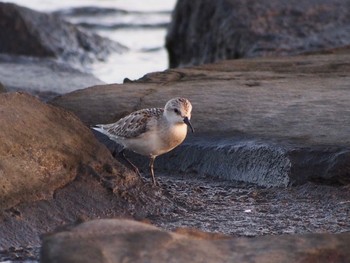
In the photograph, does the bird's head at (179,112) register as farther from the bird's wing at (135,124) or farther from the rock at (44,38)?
the rock at (44,38)

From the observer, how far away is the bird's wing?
733 cm

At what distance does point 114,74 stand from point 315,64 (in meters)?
5.05

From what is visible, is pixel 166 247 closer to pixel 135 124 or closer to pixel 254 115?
pixel 135 124

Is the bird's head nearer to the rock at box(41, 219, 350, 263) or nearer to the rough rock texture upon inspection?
the rough rock texture

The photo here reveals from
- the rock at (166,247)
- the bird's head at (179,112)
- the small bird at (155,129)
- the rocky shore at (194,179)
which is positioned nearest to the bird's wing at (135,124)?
the small bird at (155,129)

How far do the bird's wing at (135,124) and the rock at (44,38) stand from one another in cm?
688

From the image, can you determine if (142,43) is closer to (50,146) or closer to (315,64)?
(315,64)

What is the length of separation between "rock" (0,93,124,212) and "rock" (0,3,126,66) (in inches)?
293

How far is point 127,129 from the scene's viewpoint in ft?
24.2

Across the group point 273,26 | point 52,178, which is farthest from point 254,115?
point 273,26

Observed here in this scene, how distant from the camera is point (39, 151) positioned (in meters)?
6.52

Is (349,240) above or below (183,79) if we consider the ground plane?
below

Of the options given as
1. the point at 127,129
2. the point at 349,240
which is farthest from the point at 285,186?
the point at 349,240

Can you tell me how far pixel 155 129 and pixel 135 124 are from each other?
0.52ft
